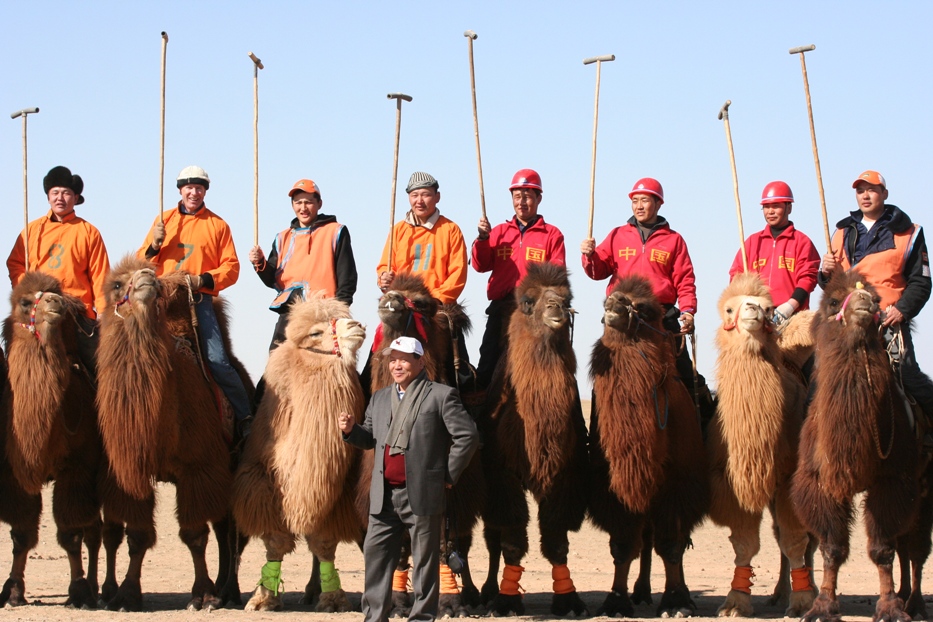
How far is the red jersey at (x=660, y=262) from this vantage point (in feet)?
31.8

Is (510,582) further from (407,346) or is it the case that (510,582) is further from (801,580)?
(407,346)

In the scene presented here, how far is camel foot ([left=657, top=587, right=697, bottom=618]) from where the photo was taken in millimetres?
8906

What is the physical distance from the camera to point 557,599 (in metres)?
8.97

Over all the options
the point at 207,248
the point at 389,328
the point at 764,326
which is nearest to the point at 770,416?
the point at 764,326

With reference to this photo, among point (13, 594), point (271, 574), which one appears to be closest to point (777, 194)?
point (271, 574)

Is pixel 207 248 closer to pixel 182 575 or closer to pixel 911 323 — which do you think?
pixel 182 575

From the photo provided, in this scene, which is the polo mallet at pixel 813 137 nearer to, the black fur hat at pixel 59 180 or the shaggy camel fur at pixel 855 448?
the shaggy camel fur at pixel 855 448

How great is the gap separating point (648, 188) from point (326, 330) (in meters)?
2.75

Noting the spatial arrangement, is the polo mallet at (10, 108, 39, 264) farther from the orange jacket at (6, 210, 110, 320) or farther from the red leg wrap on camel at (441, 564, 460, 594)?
the red leg wrap on camel at (441, 564, 460, 594)

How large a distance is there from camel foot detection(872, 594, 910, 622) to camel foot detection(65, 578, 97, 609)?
216 inches

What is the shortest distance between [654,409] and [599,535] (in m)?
7.32

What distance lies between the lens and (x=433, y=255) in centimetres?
990

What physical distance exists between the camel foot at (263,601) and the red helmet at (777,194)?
495 cm

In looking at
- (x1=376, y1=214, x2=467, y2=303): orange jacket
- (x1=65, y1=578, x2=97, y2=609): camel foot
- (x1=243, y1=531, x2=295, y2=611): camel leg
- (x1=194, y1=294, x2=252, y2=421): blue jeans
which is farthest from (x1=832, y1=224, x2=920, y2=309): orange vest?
(x1=65, y1=578, x2=97, y2=609): camel foot
